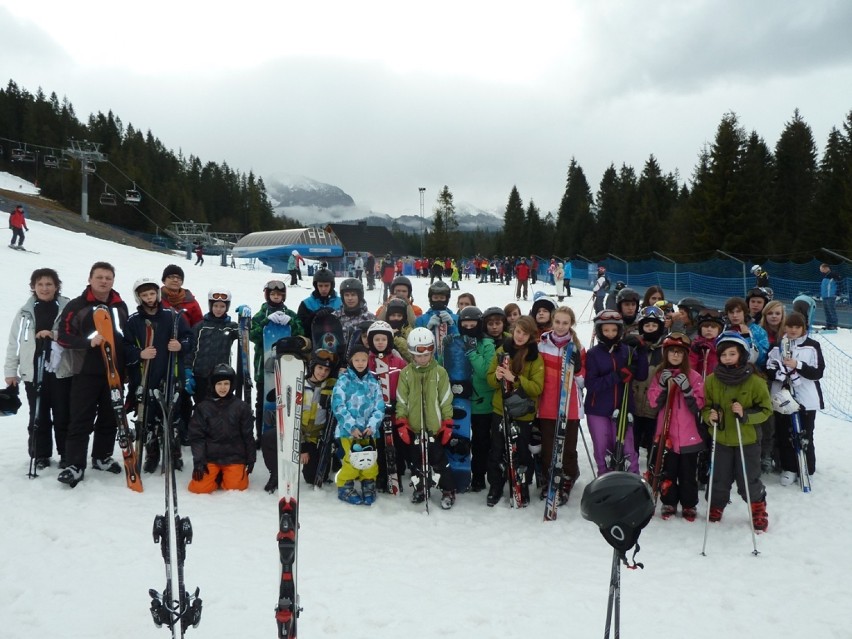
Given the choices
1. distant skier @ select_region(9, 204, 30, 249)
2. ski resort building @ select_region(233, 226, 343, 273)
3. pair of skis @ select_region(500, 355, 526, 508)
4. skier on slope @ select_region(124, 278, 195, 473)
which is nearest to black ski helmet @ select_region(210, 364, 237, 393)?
skier on slope @ select_region(124, 278, 195, 473)

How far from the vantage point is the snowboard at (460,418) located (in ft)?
17.9

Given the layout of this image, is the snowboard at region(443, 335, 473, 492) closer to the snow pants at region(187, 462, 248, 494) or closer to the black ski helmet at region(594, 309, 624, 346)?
the black ski helmet at region(594, 309, 624, 346)

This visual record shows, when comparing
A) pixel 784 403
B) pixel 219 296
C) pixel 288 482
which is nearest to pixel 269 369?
pixel 219 296

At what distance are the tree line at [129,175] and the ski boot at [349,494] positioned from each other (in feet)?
221

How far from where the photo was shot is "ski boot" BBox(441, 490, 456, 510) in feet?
17.1

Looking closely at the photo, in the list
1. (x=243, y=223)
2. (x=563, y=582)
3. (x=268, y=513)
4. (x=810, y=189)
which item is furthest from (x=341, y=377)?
(x=243, y=223)

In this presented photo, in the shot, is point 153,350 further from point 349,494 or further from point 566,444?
point 566,444

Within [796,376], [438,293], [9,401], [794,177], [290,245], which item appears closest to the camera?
[9,401]

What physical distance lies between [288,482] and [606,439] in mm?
3625

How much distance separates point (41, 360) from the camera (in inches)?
208

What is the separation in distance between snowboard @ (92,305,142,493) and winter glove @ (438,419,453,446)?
113 inches

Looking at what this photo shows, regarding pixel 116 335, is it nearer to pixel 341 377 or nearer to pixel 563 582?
pixel 341 377

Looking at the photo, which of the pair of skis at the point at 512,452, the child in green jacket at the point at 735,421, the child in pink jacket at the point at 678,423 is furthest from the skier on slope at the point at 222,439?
the child in green jacket at the point at 735,421

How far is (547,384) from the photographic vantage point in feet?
17.6
